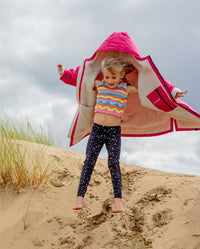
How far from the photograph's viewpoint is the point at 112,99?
3.20 metres

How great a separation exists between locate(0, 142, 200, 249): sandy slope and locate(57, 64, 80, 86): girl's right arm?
1441 millimetres

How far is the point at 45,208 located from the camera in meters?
3.57

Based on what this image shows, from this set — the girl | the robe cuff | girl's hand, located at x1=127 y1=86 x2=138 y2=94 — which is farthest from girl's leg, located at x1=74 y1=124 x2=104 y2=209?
the robe cuff

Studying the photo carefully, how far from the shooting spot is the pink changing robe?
345cm

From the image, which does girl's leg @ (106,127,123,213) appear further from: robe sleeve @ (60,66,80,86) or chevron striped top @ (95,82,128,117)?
robe sleeve @ (60,66,80,86)

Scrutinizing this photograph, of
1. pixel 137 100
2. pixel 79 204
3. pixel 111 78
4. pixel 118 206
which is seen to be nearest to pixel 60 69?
pixel 111 78

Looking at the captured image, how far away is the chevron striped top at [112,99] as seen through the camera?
10.4 ft

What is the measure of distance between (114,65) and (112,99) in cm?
39

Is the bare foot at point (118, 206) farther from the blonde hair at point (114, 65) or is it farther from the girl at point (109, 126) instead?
the blonde hair at point (114, 65)

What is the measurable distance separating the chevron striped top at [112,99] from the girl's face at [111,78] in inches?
2.2

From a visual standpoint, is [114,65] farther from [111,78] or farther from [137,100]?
[137,100]

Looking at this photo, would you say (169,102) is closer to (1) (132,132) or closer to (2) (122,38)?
(1) (132,132)

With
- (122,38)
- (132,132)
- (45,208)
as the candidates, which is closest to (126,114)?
(132,132)

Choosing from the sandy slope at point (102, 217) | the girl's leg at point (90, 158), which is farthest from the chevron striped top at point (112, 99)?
the sandy slope at point (102, 217)
